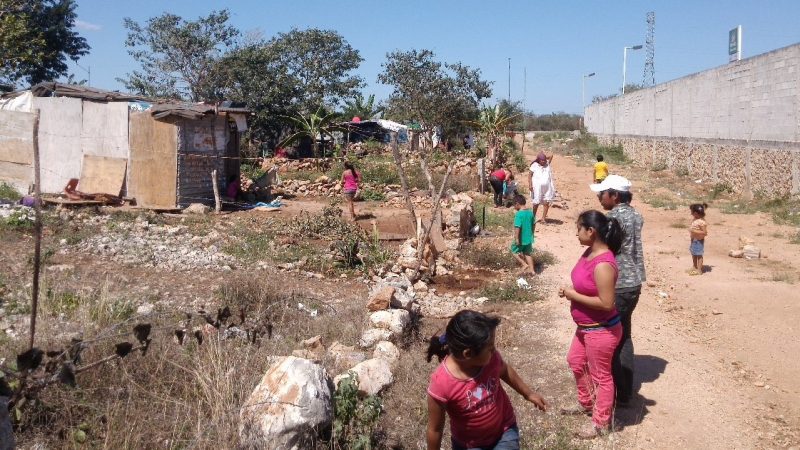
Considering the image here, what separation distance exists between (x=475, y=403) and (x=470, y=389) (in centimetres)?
7

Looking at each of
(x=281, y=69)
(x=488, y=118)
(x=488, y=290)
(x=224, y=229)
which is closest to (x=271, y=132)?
(x=281, y=69)

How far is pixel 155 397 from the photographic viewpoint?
12.3 ft

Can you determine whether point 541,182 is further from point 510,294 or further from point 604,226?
point 604,226

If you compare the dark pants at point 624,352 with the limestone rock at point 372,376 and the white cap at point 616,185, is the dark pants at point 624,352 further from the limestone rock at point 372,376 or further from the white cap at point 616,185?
the limestone rock at point 372,376

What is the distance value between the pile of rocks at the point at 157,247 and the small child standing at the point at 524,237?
12.7ft

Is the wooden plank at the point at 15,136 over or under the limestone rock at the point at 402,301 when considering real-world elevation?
over

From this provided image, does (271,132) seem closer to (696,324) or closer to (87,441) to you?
(696,324)

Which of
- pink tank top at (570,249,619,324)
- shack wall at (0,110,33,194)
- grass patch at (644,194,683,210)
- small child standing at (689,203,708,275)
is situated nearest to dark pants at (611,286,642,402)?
pink tank top at (570,249,619,324)

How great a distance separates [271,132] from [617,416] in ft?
74.7

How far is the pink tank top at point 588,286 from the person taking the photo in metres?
4.09

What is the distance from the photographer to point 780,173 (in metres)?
14.8

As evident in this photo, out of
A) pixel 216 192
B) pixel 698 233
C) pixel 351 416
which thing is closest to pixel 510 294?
pixel 698 233

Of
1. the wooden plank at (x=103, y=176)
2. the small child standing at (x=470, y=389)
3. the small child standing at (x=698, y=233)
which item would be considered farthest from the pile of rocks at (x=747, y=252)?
the wooden plank at (x=103, y=176)

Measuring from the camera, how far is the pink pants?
4.23 meters
